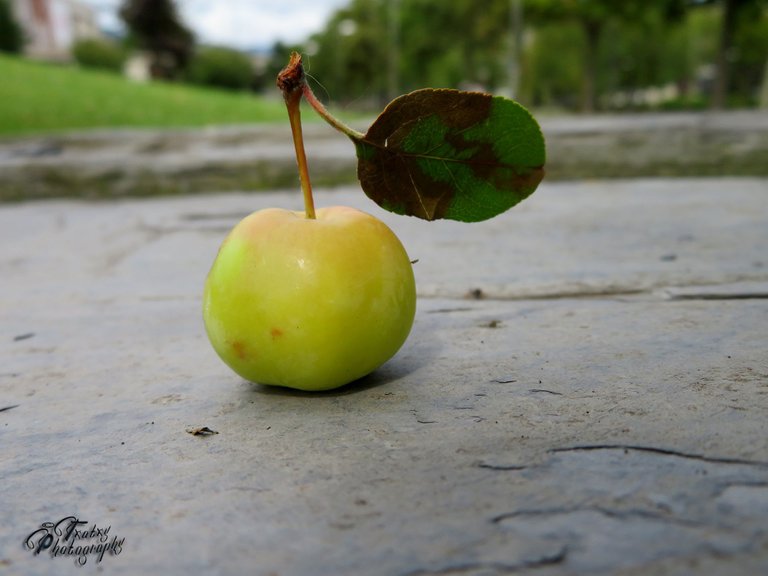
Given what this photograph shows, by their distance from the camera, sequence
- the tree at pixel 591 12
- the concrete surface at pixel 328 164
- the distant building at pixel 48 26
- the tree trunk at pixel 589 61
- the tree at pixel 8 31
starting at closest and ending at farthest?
the concrete surface at pixel 328 164 < the tree at pixel 591 12 < the tree trunk at pixel 589 61 < the tree at pixel 8 31 < the distant building at pixel 48 26

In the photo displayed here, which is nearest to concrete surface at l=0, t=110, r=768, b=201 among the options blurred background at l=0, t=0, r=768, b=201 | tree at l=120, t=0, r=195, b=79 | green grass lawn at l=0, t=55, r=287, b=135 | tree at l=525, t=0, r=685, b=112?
blurred background at l=0, t=0, r=768, b=201

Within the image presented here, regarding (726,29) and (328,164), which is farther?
(726,29)

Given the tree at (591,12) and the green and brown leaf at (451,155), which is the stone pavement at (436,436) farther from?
the tree at (591,12)

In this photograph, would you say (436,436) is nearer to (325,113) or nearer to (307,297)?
(307,297)

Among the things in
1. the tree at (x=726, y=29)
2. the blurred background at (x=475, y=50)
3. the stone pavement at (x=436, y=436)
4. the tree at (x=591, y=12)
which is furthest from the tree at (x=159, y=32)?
the stone pavement at (x=436, y=436)

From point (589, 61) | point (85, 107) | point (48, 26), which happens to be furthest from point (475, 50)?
point (48, 26)

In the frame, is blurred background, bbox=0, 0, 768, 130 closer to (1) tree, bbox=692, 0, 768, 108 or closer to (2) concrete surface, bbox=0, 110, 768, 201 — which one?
(1) tree, bbox=692, 0, 768, 108
